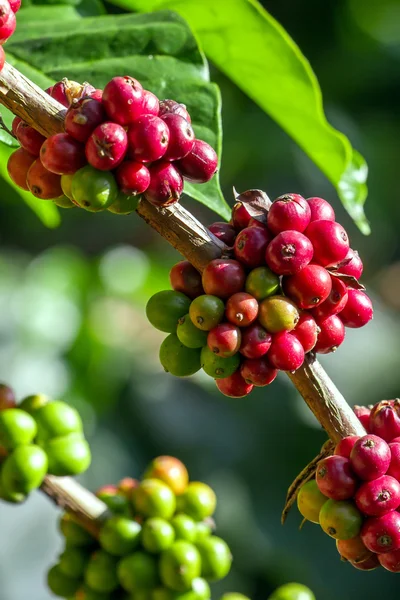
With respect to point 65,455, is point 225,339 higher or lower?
higher

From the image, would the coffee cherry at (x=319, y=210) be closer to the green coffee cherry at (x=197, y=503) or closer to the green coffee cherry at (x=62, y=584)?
the green coffee cherry at (x=197, y=503)

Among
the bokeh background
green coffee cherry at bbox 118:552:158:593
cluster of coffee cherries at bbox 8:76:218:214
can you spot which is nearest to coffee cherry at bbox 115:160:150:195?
cluster of coffee cherries at bbox 8:76:218:214

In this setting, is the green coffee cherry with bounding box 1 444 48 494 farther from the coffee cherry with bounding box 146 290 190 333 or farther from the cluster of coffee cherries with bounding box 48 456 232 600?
the coffee cherry with bounding box 146 290 190 333

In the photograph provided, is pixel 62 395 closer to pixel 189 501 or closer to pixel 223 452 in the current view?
pixel 223 452

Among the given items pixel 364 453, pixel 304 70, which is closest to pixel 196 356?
pixel 364 453

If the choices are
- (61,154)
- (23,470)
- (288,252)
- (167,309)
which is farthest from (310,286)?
(23,470)

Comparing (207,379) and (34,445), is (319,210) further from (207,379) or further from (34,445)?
(207,379)

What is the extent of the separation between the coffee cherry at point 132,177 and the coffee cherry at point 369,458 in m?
0.30

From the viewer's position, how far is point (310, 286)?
32.4 inches

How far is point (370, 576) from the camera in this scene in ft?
Result: 12.3

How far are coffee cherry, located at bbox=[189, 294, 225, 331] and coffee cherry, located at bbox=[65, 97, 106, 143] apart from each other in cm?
17

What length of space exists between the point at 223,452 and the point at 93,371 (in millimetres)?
734

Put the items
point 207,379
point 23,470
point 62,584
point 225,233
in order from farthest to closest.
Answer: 1. point 207,379
2. point 62,584
3. point 23,470
4. point 225,233

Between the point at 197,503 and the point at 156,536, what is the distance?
0.30 ft
